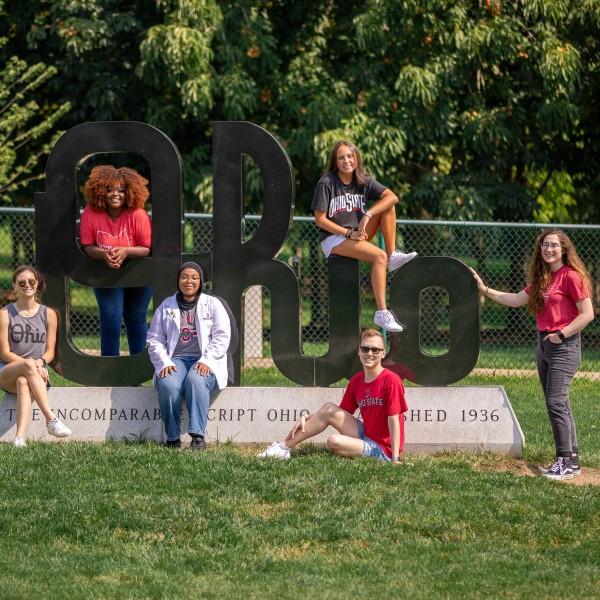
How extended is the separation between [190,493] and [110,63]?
10851 millimetres

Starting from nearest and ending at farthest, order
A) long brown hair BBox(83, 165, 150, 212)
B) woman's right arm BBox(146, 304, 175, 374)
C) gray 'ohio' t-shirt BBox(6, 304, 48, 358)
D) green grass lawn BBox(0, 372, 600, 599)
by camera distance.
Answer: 1. green grass lawn BBox(0, 372, 600, 599)
2. woman's right arm BBox(146, 304, 175, 374)
3. gray 'ohio' t-shirt BBox(6, 304, 48, 358)
4. long brown hair BBox(83, 165, 150, 212)

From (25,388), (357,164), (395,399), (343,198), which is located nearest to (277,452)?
(395,399)

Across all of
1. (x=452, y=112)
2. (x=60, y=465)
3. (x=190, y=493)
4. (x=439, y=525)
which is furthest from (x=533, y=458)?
(x=452, y=112)

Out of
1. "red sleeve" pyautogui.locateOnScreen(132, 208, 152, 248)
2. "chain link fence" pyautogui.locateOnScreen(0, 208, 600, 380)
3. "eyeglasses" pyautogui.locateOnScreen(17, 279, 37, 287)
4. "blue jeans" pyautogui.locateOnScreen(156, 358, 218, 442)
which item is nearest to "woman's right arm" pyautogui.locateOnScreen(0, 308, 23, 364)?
"eyeglasses" pyautogui.locateOnScreen(17, 279, 37, 287)

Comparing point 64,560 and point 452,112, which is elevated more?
point 452,112

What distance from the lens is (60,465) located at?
7.79 m

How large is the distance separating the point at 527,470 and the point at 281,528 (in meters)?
2.31

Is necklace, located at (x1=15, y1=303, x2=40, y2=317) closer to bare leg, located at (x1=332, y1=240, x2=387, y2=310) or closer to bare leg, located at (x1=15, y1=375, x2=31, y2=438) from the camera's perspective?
bare leg, located at (x1=15, y1=375, x2=31, y2=438)

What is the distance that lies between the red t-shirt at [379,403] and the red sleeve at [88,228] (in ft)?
7.96

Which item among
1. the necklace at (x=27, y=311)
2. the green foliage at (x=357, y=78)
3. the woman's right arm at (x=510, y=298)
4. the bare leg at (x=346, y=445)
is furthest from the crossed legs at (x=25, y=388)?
the green foliage at (x=357, y=78)

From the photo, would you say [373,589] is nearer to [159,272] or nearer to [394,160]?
[159,272]

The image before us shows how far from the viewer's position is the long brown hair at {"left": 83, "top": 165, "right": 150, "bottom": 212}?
8961mm

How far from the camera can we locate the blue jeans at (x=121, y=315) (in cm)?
927

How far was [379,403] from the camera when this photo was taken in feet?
26.2
